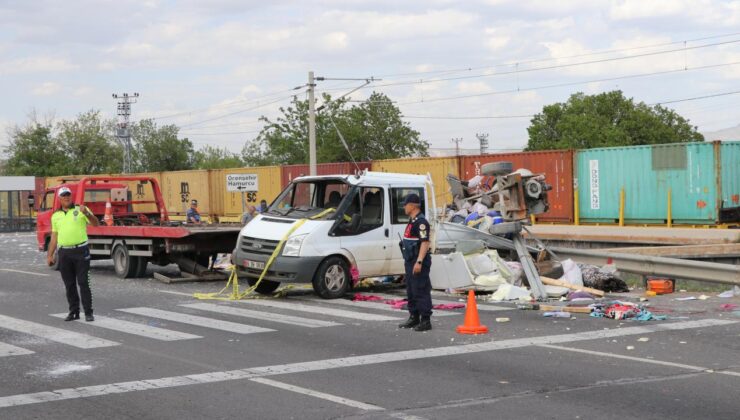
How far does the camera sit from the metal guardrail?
14.3 m

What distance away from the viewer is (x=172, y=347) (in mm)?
9906

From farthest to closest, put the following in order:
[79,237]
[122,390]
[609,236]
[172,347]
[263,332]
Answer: [609,236], [79,237], [263,332], [172,347], [122,390]

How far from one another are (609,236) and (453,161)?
1070 cm

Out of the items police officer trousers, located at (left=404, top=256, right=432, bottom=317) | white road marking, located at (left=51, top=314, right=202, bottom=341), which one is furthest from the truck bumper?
police officer trousers, located at (left=404, top=256, right=432, bottom=317)

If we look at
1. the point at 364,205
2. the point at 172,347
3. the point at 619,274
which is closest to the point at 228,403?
the point at 172,347

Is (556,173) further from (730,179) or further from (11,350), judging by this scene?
(11,350)

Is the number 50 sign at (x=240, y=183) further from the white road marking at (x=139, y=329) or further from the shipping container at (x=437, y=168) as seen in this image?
the white road marking at (x=139, y=329)

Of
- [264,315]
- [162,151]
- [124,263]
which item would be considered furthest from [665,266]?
[162,151]

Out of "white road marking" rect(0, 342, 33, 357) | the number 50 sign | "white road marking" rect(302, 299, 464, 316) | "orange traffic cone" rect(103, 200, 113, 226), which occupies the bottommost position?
"white road marking" rect(302, 299, 464, 316)

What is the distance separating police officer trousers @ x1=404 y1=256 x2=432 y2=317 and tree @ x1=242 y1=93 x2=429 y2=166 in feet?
175

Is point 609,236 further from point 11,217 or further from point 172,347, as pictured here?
point 11,217

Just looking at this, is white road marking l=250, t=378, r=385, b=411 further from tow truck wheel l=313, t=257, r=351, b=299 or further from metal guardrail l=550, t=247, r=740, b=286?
metal guardrail l=550, t=247, r=740, b=286

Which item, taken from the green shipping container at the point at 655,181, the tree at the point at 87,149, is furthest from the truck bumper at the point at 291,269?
the tree at the point at 87,149

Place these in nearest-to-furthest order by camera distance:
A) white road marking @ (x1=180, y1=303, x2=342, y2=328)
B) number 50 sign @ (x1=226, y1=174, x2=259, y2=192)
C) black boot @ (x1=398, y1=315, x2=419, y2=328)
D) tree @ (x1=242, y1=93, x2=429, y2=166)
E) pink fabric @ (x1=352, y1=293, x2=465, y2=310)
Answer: black boot @ (x1=398, y1=315, x2=419, y2=328), white road marking @ (x1=180, y1=303, x2=342, y2=328), pink fabric @ (x1=352, y1=293, x2=465, y2=310), number 50 sign @ (x1=226, y1=174, x2=259, y2=192), tree @ (x1=242, y1=93, x2=429, y2=166)
